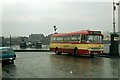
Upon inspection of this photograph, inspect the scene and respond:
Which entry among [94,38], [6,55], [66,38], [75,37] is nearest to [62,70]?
[6,55]

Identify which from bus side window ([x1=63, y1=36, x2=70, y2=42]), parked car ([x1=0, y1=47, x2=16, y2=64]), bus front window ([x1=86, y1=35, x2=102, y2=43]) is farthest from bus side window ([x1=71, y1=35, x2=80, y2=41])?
parked car ([x1=0, y1=47, x2=16, y2=64])

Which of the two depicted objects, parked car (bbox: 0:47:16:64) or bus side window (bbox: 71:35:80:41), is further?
bus side window (bbox: 71:35:80:41)

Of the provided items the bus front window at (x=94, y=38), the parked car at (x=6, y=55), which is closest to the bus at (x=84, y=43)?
the bus front window at (x=94, y=38)

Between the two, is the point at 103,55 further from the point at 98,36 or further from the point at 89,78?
the point at 89,78

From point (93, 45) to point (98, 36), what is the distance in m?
1.35

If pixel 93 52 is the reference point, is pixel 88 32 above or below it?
above

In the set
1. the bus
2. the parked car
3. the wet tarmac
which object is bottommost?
the wet tarmac

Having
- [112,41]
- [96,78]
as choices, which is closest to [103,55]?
[112,41]

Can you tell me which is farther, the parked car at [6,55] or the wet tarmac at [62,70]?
the parked car at [6,55]

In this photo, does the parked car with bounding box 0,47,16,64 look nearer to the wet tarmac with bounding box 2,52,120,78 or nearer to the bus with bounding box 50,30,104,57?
the wet tarmac with bounding box 2,52,120,78

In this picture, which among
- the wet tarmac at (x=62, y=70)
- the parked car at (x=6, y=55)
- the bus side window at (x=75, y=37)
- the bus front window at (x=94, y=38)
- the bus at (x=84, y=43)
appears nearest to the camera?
the wet tarmac at (x=62, y=70)

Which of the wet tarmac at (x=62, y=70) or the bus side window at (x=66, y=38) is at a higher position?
the bus side window at (x=66, y=38)

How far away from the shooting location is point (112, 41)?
32.0 m

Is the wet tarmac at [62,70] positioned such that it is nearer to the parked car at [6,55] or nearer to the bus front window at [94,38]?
the parked car at [6,55]
